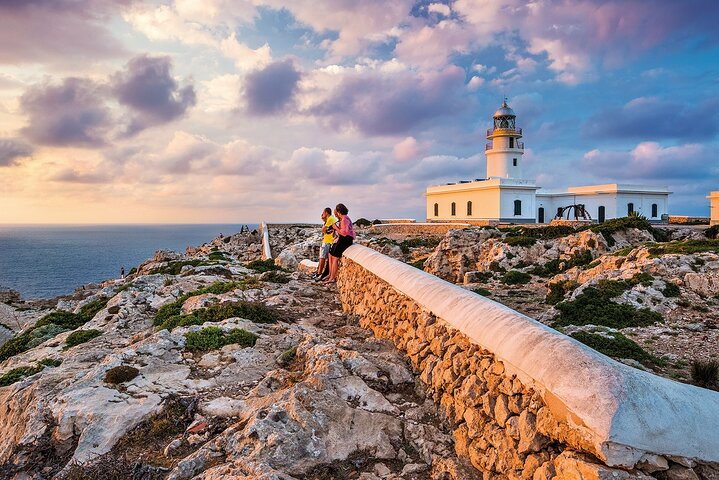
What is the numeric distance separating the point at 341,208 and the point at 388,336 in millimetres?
4957

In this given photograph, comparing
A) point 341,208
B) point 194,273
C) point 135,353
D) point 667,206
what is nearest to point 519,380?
point 135,353

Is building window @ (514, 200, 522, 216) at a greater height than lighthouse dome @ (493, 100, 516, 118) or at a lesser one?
lesser

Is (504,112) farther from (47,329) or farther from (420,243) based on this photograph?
(47,329)

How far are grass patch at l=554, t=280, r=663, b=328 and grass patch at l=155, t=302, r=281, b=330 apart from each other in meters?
6.24

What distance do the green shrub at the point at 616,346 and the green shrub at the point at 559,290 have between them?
13.2 feet

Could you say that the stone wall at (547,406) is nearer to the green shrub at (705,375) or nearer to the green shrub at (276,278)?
the green shrub at (705,375)

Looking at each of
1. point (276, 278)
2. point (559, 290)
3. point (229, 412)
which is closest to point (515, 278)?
point (559, 290)

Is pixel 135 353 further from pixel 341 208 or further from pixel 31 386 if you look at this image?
pixel 341 208

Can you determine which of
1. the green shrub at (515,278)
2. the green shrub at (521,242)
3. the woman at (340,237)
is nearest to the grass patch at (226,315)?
the woman at (340,237)

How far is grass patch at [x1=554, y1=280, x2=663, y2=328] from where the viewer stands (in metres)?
9.61

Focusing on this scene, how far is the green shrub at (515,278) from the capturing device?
16.1m

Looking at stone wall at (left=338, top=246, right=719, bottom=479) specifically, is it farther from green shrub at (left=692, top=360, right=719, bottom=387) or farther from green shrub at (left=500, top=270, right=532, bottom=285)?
green shrub at (left=500, top=270, right=532, bottom=285)

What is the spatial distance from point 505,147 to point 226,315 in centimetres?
4513

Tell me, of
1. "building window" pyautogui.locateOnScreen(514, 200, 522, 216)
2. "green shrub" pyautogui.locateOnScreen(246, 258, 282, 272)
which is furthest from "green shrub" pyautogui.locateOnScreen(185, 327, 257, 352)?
"building window" pyautogui.locateOnScreen(514, 200, 522, 216)
